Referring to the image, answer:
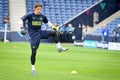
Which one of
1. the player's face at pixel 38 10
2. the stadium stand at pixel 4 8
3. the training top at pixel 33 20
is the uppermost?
the stadium stand at pixel 4 8

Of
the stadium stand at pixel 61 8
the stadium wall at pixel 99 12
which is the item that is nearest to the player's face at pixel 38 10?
the stadium stand at pixel 61 8

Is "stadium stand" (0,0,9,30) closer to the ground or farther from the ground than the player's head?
farther from the ground

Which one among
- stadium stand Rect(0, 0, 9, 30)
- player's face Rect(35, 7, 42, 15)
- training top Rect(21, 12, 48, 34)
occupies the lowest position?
training top Rect(21, 12, 48, 34)

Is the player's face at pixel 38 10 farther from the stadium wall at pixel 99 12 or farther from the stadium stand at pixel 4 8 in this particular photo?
the stadium wall at pixel 99 12

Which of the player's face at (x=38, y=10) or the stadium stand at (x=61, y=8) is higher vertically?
the stadium stand at (x=61, y=8)

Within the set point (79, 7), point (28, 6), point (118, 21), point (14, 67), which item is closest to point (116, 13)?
point (118, 21)

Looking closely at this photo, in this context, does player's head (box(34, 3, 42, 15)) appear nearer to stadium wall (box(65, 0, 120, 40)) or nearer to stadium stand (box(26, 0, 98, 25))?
stadium stand (box(26, 0, 98, 25))

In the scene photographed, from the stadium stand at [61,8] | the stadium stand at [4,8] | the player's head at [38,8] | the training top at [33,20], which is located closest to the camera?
the player's head at [38,8]

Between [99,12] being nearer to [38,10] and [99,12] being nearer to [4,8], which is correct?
[4,8]

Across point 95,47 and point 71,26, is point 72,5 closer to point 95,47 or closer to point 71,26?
point 71,26

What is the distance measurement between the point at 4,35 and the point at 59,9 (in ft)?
30.5

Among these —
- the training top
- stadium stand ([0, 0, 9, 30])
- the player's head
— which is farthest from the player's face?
stadium stand ([0, 0, 9, 30])

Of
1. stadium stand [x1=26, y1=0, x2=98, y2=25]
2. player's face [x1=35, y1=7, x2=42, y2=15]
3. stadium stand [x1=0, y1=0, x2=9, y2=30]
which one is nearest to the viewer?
player's face [x1=35, y1=7, x2=42, y2=15]

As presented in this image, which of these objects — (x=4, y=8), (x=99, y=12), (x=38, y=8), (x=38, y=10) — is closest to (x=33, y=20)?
(x=38, y=10)
